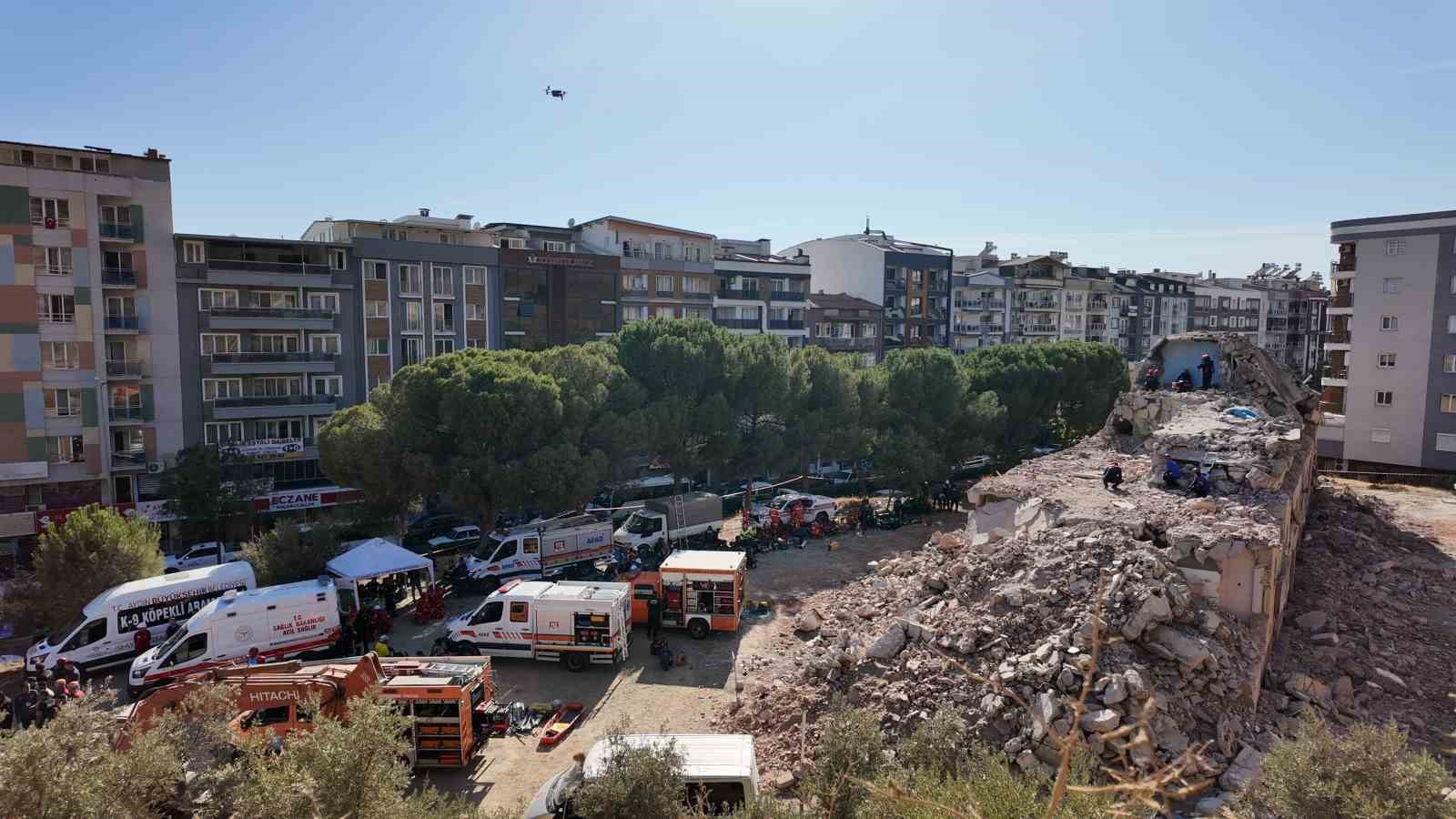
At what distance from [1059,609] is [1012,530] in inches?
237

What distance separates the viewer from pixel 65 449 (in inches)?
1390

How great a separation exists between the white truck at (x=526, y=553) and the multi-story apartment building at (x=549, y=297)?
21.7 metres

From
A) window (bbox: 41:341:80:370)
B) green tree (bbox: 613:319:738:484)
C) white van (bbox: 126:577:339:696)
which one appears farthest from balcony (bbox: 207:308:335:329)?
white van (bbox: 126:577:339:696)

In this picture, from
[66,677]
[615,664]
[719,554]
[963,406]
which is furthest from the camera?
[963,406]

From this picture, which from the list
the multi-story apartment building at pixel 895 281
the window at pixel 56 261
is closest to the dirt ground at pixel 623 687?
the window at pixel 56 261

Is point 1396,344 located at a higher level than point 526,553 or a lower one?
higher

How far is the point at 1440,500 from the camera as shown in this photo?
3656 cm

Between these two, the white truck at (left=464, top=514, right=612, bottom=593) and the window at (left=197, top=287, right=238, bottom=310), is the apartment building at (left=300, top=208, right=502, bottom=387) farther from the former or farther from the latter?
the white truck at (left=464, top=514, right=612, bottom=593)

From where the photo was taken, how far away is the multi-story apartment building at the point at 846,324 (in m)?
63.5

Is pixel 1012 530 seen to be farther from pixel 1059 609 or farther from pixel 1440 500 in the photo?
pixel 1440 500

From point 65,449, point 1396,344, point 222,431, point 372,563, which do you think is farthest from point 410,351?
point 1396,344

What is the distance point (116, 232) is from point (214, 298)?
15.2 feet

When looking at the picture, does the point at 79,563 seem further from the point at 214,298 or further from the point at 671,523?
the point at 214,298

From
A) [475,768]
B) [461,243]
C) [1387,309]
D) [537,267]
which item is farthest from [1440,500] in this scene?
[461,243]
